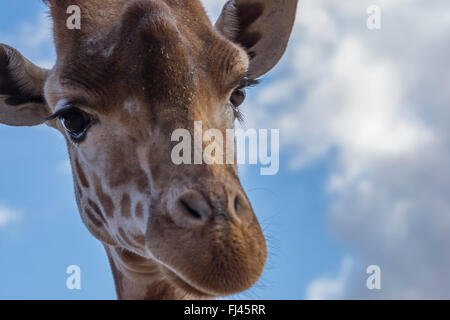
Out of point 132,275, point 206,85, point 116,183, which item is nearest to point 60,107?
point 116,183

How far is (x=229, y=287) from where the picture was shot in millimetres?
3521

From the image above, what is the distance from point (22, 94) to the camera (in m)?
5.98

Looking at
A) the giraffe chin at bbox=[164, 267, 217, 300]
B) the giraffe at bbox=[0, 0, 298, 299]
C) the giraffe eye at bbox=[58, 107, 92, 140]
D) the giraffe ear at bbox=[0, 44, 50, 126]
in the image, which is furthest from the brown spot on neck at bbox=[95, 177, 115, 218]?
the giraffe ear at bbox=[0, 44, 50, 126]

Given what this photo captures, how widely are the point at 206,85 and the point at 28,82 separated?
268 cm

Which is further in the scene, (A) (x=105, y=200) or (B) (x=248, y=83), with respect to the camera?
(B) (x=248, y=83)

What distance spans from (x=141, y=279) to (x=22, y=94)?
101 inches

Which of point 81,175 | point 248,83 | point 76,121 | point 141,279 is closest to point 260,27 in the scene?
point 248,83

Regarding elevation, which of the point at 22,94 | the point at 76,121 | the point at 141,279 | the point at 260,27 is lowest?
the point at 141,279

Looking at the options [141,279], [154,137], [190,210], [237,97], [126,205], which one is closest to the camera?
[190,210]

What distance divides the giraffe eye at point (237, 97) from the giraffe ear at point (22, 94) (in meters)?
2.40

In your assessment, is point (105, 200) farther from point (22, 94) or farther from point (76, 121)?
point (22, 94)

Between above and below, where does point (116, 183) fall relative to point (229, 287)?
above

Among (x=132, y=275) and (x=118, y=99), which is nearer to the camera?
(x=118, y=99)
